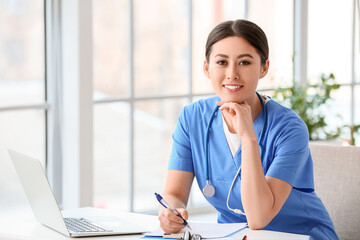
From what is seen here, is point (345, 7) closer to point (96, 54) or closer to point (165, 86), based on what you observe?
point (165, 86)

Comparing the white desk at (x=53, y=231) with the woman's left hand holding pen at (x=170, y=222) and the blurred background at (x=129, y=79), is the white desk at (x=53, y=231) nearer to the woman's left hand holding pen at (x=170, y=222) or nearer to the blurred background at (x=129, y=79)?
the woman's left hand holding pen at (x=170, y=222)

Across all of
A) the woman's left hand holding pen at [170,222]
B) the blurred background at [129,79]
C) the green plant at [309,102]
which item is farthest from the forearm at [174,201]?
the green plant at [309,102]

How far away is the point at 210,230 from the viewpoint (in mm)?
2102

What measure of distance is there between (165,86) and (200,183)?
1.80 meters

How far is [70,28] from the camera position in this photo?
3.44m

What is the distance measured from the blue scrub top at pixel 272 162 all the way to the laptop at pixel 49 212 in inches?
14.7

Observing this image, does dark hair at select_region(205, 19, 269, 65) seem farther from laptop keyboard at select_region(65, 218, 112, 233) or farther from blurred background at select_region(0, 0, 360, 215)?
blurred background at select_region(0, 0, 360, 215)

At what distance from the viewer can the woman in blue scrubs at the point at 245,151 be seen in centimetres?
224

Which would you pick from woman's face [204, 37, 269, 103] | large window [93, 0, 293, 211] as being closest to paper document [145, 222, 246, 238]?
woman's face [204, 37, 269, 103]

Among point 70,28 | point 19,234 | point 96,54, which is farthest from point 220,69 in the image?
point 96,54

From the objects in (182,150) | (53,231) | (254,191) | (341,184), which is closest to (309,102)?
(341,184)

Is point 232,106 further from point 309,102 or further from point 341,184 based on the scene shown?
point 309,102

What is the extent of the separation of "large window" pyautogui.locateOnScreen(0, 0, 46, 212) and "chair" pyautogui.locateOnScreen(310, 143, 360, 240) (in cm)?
146

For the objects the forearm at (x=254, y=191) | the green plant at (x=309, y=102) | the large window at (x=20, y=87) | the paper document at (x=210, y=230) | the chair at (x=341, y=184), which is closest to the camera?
the paper document at (x=210, y=230)
